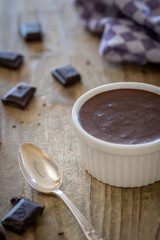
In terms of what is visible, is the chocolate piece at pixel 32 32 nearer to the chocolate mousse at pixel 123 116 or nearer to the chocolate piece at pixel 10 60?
the chocolate piece at pixel 10 60

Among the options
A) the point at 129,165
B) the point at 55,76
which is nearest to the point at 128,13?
the point at 55,76

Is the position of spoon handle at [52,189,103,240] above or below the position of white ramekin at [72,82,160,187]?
below

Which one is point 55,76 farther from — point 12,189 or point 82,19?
point 12,189

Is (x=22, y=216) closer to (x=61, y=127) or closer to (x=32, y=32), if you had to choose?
(x=61, y=127)

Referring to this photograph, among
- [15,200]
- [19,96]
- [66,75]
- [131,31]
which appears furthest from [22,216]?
[131,31]

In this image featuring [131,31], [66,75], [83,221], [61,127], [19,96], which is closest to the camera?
[83,221]

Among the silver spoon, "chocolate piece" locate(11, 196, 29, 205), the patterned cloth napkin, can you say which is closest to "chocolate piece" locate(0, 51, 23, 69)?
the patterned cloth napkin

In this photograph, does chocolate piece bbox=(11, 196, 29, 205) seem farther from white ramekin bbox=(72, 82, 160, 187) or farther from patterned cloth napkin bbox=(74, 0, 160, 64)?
patterned cloth napkin bbox=(74, 0, 160, 64)
